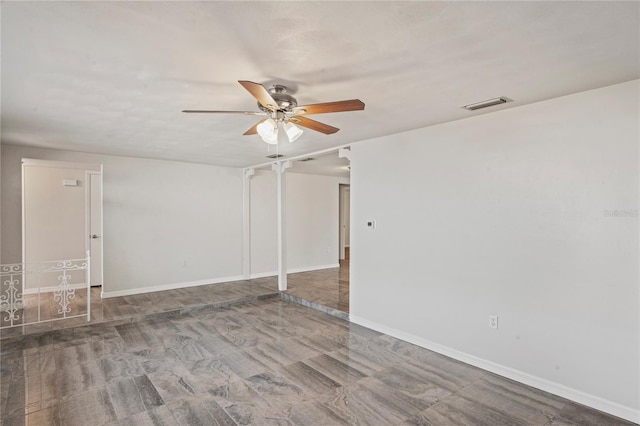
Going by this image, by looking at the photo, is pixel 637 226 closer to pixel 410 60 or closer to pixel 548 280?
pixel 548 280

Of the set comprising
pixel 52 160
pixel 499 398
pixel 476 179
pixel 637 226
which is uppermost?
pixel 52 160

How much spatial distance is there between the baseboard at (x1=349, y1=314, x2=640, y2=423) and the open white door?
5.76 m

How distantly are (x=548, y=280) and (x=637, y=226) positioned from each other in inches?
28.4

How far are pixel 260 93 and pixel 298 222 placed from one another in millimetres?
5756

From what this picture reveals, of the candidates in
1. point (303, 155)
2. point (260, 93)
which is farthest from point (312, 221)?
point (260, 93)

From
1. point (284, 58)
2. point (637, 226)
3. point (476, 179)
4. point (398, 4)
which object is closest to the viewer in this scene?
point (398, 4)

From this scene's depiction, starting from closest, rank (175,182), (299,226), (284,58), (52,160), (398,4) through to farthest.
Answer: (398,4)
(284,58)
(52,160)
(175,182)
(299,226)

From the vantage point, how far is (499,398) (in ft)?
8.91

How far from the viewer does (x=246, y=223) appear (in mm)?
7078

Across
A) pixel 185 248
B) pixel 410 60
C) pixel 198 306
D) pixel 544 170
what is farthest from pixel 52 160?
pixel 544 170

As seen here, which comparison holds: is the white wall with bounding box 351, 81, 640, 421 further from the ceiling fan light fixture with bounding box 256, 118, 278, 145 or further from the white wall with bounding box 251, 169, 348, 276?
the white wall with bounding box 251, 169, 348, 276

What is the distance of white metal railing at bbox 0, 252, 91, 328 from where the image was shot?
13.9 feet

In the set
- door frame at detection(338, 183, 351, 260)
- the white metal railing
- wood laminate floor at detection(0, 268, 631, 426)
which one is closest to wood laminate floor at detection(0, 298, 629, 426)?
wood laminate floor at detection(0, 268, 631, 426)

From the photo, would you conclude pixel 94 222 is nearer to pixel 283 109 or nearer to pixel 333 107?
pixel 283 109
